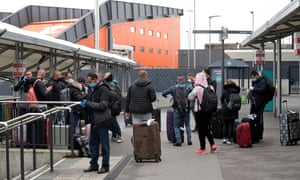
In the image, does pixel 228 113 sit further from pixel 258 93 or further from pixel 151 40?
pixel 151 40

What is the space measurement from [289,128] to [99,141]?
485cm

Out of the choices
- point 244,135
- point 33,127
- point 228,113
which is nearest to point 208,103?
point 244,135

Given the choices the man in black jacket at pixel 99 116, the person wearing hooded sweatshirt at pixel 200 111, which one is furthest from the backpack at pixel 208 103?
the man in black jacket at pixel 99 116

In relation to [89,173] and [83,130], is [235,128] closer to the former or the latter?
[83,130]

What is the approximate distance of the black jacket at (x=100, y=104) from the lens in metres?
8.52

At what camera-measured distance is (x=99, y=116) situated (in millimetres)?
8594

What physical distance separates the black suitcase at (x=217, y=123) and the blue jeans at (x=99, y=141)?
5234 mm

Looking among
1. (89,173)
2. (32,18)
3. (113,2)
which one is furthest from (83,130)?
(32,18)

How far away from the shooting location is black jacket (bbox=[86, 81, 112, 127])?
8.52 metres

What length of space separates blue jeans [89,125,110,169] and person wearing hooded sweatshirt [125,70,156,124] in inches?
83.6

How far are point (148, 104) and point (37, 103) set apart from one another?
2.26 meters

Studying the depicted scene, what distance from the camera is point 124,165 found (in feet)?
32.8

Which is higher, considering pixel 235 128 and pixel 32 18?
pixel 32 18

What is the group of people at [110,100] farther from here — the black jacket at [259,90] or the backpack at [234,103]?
the backpack at [234,103]
